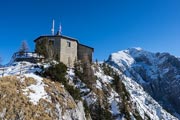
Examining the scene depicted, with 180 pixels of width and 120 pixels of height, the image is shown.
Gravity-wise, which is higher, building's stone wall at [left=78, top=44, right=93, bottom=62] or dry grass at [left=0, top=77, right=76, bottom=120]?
building's stone wall at [left=78, top=44, right=93, bottom=62]

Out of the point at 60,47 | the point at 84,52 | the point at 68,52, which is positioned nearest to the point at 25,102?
the point at 60,47

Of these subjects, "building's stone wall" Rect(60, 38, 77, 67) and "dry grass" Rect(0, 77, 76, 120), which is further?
"building's stone wall" Rect(60, 38, 77, 67)

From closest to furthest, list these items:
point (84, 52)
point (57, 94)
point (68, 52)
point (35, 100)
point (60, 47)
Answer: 1. point (35, 100)
2. point (57, 94)
3. point (60, 47)
4. point (68, 52)
5. point (84, 52)

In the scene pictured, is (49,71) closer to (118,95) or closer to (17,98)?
(17,98)

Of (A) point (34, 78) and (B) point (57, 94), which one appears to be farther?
(A) point (34, 78)

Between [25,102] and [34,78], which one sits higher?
[34,78]

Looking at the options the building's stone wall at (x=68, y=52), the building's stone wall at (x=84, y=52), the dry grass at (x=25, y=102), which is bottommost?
the dry grass at (x=25, y=102)

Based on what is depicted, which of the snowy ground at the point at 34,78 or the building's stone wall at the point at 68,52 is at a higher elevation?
the building's stone wall at the point at 68,52

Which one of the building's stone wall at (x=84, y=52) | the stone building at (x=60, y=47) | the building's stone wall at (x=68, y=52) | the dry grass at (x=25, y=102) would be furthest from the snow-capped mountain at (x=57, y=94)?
the building's stone wall at (x=84, y=52)

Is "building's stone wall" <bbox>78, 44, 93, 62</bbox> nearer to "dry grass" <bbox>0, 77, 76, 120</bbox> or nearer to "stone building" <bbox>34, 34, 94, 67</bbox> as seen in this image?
"stone building" <bbox>34, 34, 94, 67</bbox>

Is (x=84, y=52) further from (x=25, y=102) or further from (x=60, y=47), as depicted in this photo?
(x=25, y=102)

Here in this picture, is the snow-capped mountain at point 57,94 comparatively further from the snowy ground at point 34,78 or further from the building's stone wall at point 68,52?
the building's stone wall at point 68,52

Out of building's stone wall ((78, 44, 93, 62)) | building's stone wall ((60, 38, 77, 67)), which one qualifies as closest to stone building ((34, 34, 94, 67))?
building's stone wall ((60, 38, 77, 67))

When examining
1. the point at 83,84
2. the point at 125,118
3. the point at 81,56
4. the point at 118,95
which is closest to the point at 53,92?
the point at 83,84
